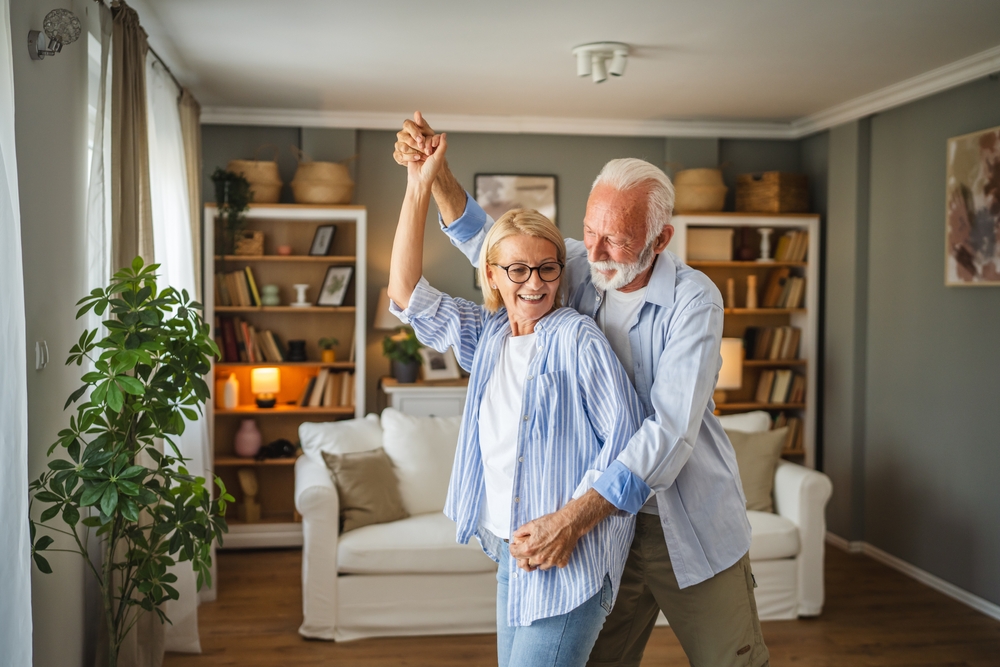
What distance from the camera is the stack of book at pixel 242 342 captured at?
4.89 metres

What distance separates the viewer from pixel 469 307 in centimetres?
181

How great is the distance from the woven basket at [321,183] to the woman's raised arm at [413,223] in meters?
3.28

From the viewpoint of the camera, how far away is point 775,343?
17.4ft

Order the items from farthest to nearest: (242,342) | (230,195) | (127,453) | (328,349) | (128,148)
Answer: (328,349) → (242,342) → (230,195) → (128,148) → (127,453)

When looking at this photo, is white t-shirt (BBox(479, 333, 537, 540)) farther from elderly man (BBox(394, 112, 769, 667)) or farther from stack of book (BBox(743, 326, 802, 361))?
stack of book (BBox(743, 326, 802, 361))

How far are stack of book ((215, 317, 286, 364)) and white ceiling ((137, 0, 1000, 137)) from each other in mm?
1316

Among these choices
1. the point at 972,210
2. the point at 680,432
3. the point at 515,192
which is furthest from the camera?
the point at 515,192

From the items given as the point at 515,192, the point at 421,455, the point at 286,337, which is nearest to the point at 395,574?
the point at 421,455

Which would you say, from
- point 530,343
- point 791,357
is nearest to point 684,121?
point 791,357

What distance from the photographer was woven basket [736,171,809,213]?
519 centimetres

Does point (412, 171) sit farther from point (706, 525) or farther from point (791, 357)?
point (791, 357)

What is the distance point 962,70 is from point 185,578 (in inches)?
168

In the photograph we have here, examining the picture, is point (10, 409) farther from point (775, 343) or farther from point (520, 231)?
point (775, 343)

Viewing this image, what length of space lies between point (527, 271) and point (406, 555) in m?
2.29
